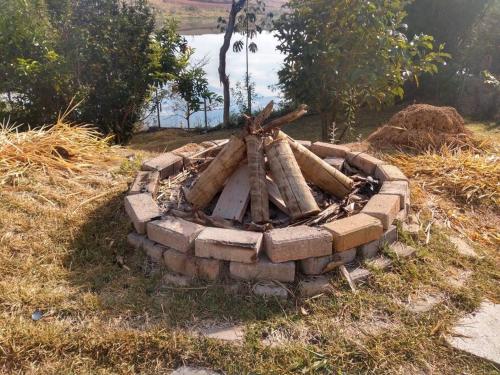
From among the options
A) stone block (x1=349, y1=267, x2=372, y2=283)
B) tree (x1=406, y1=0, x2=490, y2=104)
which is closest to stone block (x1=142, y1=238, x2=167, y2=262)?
stone block (x1=349, y1=267, x2=372, y2=283)

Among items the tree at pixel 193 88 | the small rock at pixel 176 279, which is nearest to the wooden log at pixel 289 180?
the small rock at pixel 176 279

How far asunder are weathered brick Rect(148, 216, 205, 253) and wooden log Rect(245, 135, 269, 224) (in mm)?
398

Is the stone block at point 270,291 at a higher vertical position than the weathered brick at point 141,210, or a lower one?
lower

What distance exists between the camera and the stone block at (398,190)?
9.95ft

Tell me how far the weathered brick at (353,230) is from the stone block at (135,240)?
1145 millimetres

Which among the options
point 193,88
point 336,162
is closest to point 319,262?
point 336,162

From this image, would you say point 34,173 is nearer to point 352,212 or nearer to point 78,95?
point 352,212

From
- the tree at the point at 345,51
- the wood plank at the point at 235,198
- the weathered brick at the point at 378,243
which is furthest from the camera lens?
the tree at the point at 345,51

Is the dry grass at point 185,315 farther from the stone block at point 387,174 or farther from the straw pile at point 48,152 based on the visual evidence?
the straw pile at point 48,152

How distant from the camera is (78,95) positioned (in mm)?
6934

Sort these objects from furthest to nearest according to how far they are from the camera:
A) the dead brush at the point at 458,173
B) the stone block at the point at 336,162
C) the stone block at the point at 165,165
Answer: the dead brush at the point at 458,173 → the stone block at the point at 336,162 → the stone block at the point at 165,165

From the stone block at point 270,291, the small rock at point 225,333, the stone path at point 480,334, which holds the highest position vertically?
the stone block at point 270,291

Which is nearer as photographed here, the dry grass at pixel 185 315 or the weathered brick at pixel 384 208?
the dry grass at pixel 185 315

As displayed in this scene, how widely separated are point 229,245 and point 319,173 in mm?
1001
